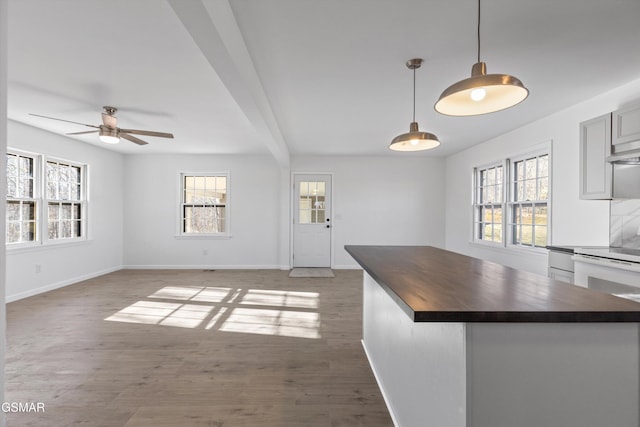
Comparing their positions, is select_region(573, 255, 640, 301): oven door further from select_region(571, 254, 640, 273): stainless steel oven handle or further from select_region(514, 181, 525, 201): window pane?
select_region(514, 181, 525, 201): window pane

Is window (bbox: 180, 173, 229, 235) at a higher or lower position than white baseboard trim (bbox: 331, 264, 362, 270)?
higher

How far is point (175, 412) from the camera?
1.94 metres

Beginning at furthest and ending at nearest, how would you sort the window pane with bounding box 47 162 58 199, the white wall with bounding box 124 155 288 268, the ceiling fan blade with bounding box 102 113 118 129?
1. the white wall with bounding box 124 155 288 268
2. the window pane with bounding box 47 162 58 199
3. the ceiling fan blade with bounding box 102 113 118 129

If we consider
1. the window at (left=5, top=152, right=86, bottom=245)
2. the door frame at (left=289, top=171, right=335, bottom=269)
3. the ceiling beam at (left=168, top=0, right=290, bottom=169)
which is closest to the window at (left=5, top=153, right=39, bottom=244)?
the window at (left=5, top=152, right=86, bottom=245)

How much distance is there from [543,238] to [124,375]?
5039mm

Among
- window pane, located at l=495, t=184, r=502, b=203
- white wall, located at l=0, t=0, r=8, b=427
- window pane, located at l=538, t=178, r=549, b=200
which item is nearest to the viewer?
white wall, located at l=0, t=0, r=8, b=427

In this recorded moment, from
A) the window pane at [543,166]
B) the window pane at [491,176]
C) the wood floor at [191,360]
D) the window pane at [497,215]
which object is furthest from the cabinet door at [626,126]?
the wood floor at [191,360]

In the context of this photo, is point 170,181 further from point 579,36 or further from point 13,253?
point 579,36

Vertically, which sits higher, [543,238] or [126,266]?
[543,238]

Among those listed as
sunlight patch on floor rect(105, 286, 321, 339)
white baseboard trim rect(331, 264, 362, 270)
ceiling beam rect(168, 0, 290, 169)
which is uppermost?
ceiling beam rect(168, 0, 290, 169)

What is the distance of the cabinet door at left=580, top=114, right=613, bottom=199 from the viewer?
2.94 m

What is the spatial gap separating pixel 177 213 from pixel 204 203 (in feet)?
1.97

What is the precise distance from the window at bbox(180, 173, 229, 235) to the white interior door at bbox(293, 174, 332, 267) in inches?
65.5

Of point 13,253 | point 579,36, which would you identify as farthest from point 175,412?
point 13,253
